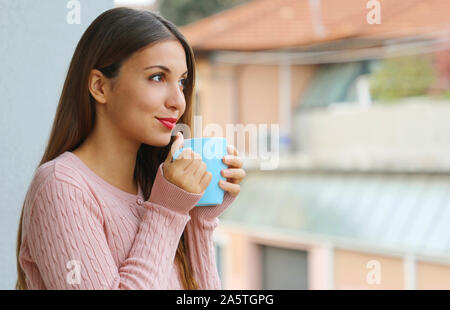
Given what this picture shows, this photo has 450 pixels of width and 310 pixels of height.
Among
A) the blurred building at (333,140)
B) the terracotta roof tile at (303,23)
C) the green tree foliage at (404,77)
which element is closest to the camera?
the blurred building at (333,140)

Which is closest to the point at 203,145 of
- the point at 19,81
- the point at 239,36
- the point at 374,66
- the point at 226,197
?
the point at 226,197

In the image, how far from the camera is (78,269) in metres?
0.52

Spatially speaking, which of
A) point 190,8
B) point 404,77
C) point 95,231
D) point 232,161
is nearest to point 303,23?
point 404,77

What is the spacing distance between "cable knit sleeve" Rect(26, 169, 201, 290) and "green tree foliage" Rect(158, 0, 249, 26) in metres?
9.05

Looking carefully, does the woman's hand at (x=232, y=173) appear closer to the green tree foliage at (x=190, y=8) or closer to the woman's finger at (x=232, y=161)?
the woman's finger at (x=232, y=161)

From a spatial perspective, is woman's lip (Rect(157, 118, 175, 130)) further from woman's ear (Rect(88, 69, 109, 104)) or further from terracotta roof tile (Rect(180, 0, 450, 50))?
terracotta roof tile (Rect(180, 0, 450, 50))

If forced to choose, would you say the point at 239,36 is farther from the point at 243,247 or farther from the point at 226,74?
the point at 243,247

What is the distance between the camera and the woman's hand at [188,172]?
560 mm

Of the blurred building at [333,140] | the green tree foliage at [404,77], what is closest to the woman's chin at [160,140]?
the blurred building at [333,140]

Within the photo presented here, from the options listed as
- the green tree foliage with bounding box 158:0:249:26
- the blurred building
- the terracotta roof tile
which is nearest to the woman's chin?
the blurred building

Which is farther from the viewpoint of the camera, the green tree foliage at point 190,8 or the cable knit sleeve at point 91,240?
the green tree foliage at point 190,8

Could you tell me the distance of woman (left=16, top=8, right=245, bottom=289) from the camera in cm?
53

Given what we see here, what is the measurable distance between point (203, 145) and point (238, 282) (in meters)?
5.60

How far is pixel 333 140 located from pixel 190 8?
4385 mm
